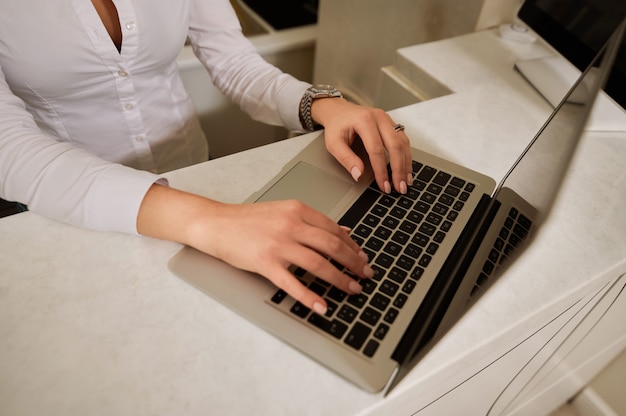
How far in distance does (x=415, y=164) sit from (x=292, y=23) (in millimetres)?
1372

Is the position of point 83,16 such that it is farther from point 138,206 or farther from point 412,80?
point 412,80

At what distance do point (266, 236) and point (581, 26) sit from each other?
72cm

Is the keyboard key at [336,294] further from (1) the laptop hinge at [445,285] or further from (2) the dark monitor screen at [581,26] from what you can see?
(2) the dark monitor screen at [581,26]

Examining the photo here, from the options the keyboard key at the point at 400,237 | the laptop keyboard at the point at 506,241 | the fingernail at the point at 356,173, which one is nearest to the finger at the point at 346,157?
the fingernail at the point at 356,173

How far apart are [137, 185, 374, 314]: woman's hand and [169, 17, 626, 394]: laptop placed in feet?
0.07

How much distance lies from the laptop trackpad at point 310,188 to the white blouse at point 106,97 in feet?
0.55

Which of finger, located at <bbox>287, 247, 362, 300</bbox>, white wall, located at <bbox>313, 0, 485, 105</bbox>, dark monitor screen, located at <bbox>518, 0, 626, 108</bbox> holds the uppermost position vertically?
dark monitor screen, located at <bbox>518, 0, 626, 108</bbox>

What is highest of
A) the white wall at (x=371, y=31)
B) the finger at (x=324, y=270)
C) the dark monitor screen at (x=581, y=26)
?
the dark monitor screen at (x=581, y=26)

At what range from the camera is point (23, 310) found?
0.47 metres

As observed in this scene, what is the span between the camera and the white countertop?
41cm

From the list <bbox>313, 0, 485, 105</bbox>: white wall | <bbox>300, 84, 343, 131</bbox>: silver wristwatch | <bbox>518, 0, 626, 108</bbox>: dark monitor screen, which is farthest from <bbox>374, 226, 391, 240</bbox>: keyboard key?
<bbox>313, 0, 485, 105</bbox>: white wall

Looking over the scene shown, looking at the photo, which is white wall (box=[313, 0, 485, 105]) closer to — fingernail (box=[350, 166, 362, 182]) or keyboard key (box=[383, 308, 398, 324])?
fingernail (box=[350, 166, 362, 182])

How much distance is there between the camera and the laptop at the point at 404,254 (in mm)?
427

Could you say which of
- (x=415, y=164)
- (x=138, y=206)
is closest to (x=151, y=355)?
(x=138, y=206)
